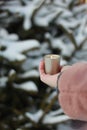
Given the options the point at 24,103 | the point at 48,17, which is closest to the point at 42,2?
the point at 48,17

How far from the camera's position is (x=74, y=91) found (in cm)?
105

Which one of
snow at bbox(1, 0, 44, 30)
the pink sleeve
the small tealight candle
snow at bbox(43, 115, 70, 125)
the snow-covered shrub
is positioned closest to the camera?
the pink sleeve

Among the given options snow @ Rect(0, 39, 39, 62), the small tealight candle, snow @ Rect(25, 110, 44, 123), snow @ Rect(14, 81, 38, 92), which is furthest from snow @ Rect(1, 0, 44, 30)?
the small tealight candle

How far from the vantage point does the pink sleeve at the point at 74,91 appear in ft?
3.39

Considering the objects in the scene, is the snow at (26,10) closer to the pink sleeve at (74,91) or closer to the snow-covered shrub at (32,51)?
the snow-covered shrub at (32,51)

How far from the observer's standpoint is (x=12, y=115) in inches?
118

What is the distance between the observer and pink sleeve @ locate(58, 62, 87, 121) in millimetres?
1032

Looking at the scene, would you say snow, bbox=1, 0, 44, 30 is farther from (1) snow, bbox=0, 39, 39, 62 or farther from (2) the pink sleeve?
(2) the pink sleeve

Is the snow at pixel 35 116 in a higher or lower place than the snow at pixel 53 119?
higher

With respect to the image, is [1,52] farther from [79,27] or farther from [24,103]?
[79,27]

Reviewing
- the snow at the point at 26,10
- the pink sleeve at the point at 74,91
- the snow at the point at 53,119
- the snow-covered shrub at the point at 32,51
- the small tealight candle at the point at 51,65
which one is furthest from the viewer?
the snow at the point at 26,10

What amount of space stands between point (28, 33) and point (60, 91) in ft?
7.52

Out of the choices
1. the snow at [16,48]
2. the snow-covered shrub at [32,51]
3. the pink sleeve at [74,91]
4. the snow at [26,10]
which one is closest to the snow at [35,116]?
the snow-covered shrub at [32,51]

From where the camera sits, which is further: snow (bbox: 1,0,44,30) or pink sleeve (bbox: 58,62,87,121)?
snow (bbox: 1,0,44,30)
